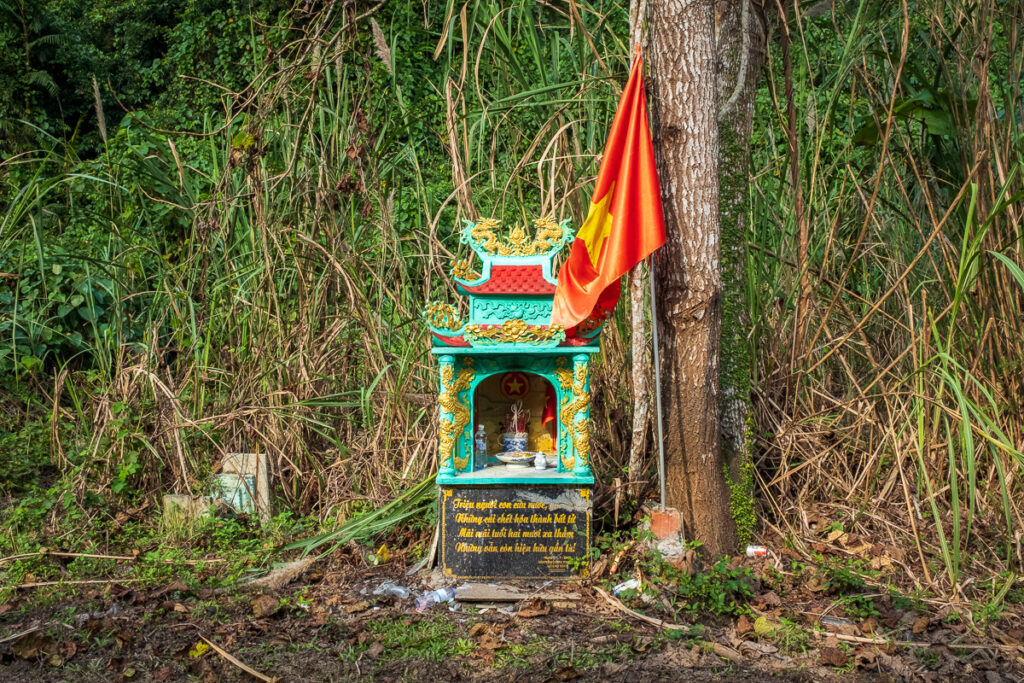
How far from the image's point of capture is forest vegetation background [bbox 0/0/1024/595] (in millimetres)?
4012

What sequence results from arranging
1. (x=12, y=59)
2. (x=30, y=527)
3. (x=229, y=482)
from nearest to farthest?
(x=30, y=527)
(x=229, y=482)
(x=12, y=59)

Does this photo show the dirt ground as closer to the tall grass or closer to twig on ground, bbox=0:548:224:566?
twig on ground, bbox=0:548:224:566

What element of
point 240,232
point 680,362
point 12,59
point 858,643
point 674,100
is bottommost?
point 858,643

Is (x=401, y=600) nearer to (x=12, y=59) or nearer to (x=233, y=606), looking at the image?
(x=233, y=606)

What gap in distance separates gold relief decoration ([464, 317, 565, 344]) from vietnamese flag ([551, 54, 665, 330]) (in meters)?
0.09

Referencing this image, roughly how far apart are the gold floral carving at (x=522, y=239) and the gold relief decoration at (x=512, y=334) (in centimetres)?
42

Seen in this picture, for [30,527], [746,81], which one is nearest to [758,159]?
[746,81]

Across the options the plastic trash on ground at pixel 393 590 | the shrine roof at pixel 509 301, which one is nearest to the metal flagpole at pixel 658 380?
the shrine roof at pixel 509 301

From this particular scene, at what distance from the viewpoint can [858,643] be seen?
3.27m

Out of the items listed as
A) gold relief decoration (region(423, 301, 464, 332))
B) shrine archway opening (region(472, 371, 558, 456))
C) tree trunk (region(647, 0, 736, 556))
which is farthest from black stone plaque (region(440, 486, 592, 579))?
gold relief decoration (region(423, 301, 464, 332))

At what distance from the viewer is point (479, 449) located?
13.9 feet

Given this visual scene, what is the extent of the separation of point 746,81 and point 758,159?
8.83 ft

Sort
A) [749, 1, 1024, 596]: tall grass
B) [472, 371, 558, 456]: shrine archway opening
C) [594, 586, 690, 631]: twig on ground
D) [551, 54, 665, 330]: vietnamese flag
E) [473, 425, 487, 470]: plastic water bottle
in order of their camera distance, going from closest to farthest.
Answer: [594, 586, 690, 631]: twig on ground, [551, 54, 665, 330]: vietnamese flag, [749, 1, 1024, 596]: tall grass, [473, 425, 487, 470]: plastic water bottle, [472, 371, 558, 456]: shrine archway opening

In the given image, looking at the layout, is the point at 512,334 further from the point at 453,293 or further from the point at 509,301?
the point at 453,293
